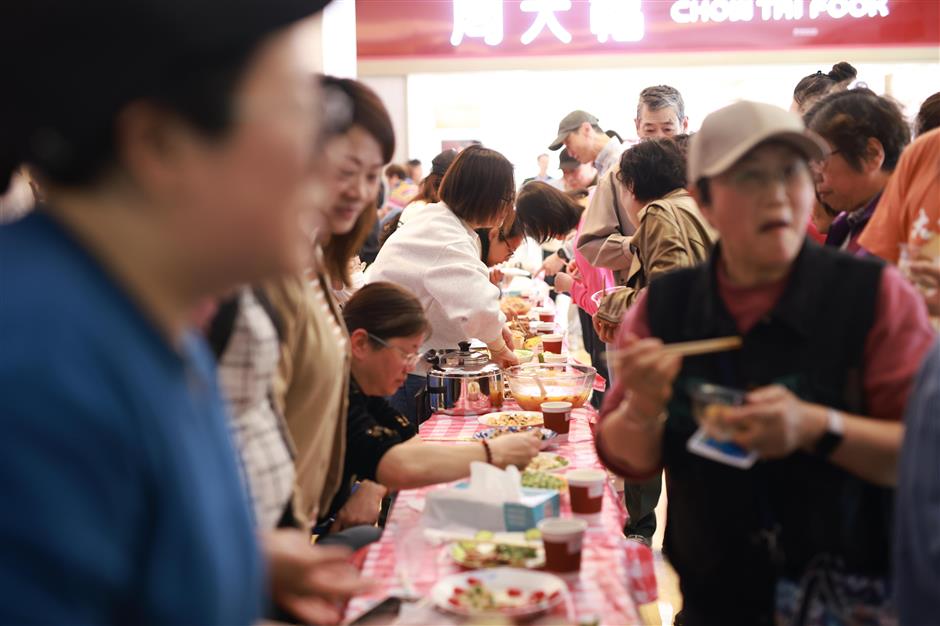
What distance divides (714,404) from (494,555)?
717 millimetres

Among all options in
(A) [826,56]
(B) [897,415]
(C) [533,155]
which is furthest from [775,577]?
(C) [533,155]

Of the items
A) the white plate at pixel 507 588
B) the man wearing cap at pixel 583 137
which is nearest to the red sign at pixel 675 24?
the man wearing cap at pixel 583 137

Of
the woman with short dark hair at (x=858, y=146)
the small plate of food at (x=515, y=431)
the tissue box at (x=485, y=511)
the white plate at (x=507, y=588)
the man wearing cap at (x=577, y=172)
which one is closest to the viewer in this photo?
the white plate at (x=507, y=588)

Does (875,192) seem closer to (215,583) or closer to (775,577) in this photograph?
(775,577)

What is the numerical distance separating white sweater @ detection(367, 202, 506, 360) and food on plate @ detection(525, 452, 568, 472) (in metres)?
1.16

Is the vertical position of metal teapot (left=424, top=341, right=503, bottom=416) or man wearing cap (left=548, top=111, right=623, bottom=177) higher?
Answer: man wearing cap (left=548, top=111, right=623, bottom=177)

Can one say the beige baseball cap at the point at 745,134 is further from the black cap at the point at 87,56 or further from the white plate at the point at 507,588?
the black cap at the point at 87,56

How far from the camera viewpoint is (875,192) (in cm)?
270

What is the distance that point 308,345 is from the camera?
2.00 m

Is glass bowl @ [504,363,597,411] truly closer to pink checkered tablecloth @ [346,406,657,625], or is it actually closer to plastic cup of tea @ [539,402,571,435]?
plastic cup of tea @ [539,402,571,435]

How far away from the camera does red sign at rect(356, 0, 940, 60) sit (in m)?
8.91

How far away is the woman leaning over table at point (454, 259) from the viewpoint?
3.89 m

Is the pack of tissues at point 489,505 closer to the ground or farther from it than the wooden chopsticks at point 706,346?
closer to the ground

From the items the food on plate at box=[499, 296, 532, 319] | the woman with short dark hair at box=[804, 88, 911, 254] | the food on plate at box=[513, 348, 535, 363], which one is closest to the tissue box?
the woman with short dark hair at box=[804, 88, 911, 254]
